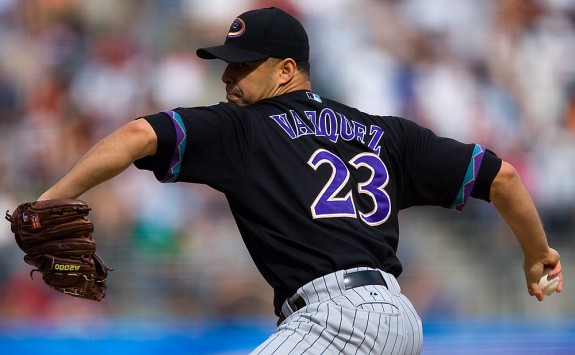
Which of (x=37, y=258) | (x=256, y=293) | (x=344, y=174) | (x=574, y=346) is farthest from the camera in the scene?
(x=256, y=293)

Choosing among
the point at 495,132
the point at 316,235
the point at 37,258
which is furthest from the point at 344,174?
the point at 495,132

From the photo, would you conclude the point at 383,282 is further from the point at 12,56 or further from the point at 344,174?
the point at 12,56

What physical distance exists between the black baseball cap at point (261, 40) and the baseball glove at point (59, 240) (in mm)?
663

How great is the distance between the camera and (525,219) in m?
2.88

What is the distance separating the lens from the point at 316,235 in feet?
8.18

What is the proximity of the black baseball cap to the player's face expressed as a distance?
42mm

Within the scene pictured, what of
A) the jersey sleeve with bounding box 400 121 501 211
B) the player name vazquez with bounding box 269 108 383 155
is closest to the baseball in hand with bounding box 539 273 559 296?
the jersey sleeve with bounding box 400 121 501 211

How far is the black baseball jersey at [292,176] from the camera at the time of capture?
2.45m

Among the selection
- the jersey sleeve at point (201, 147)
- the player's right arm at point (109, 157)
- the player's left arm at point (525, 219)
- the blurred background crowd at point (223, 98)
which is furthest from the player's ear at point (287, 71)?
the blurred background crowd at point (223, 98)

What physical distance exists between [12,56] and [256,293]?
224cm

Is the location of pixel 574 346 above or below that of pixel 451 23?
below

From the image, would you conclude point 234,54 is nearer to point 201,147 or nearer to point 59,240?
point 201,147

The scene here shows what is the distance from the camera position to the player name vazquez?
2.58 m

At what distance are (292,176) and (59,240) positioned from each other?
630 mm
